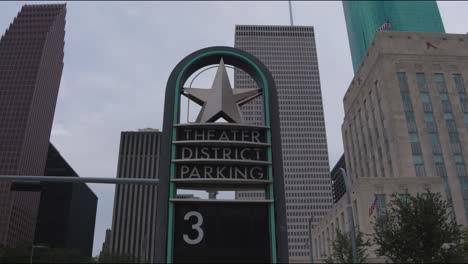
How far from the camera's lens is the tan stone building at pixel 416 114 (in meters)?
72.4

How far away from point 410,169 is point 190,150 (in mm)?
64943

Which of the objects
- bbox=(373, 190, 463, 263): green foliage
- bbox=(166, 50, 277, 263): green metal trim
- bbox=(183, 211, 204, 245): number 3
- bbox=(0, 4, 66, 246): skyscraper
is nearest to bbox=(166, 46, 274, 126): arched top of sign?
bbox=(166, 50, 277, 263): green metal trim

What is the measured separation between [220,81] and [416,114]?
6928cm

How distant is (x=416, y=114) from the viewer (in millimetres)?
77062

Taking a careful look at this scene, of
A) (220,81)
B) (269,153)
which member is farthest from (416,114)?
(269,153)

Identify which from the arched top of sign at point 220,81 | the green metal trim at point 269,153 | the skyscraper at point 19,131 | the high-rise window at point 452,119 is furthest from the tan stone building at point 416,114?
the skyscraper at point 19,131

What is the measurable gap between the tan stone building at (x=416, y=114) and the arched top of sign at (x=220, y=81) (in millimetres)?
51110

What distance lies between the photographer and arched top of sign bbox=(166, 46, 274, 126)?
1681 centimetres

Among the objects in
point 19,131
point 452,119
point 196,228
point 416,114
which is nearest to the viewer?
point 196,228

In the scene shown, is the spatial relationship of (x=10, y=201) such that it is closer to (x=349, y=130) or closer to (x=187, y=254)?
(x=349, y=130)

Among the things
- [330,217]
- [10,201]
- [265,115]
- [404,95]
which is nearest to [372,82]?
[404,95]

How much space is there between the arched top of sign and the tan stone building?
5111cm

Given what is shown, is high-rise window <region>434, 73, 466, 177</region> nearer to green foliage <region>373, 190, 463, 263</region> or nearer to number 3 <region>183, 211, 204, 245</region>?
green foliage <region>373, 190, 463, 263</region>

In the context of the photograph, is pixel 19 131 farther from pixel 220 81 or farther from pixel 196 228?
pixel 196 228
